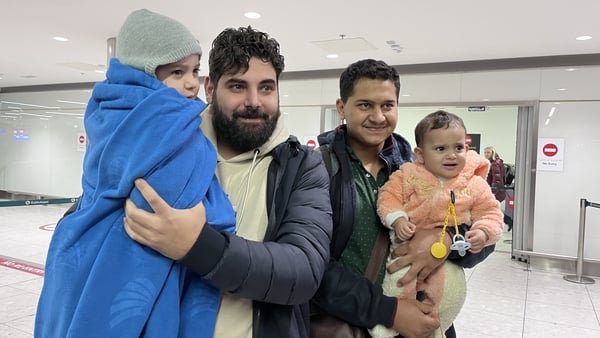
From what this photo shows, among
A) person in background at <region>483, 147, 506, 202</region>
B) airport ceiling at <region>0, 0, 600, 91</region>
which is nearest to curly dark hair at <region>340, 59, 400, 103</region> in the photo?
airport ceiling at <region>0, 0, 600, 91</region>

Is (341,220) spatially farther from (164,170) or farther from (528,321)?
(528,321)

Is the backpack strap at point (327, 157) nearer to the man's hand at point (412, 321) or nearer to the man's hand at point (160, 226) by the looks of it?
the man's hand at point (412, 321)

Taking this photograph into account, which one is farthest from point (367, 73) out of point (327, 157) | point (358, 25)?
point (358, 25)

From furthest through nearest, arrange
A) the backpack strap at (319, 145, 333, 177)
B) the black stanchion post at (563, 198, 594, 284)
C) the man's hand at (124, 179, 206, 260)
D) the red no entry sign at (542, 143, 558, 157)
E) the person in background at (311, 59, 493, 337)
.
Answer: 1. the red no entry sign at (542, 143, 558, 157)
2. the black stanchion post at (563, 198, 594, 284)
3. the backpack strap at (319, 145, 333, 177)
4. the person in background at (311, 59, 493, 337)
5. the man's hand at (124, 179, 206, 260)

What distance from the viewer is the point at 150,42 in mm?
1010

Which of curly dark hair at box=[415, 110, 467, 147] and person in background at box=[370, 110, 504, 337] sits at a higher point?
curly dark hair at box=[415, 110, 467, 147]

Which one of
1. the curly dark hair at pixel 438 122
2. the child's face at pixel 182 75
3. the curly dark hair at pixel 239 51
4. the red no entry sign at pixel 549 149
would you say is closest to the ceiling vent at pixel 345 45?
the red no entry sign at pixel 549 149

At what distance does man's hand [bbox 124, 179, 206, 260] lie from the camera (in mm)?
840

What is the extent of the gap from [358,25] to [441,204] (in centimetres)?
448

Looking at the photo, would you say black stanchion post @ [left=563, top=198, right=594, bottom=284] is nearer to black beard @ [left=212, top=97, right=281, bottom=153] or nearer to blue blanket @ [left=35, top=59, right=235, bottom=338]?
black beard @ [left=212, top=97, right=281, bottom=153]

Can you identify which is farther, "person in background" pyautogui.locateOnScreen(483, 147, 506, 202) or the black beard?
"person in background" pyautogui.locateOnScreen(483, 147, 506, 202)

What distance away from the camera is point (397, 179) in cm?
149

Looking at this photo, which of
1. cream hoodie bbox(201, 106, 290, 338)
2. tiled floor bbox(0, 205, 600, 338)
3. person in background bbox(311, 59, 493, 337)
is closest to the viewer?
cream hoodie bbox(201, 106, 290, 338)

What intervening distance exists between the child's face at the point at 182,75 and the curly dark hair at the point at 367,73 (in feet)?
1.97
